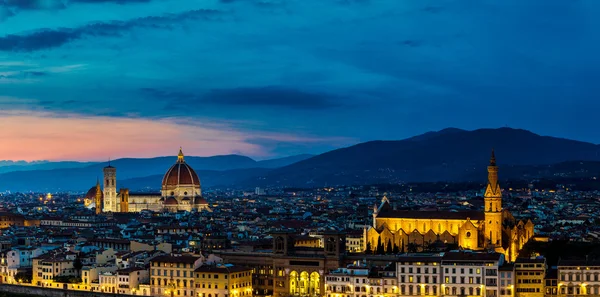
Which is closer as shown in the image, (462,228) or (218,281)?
(218,281)

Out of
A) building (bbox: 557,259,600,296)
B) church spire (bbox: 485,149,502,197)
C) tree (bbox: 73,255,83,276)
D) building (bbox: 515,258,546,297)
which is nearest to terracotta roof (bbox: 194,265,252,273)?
tree (bbox: 73,255,83,276)

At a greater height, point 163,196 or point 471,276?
point 163,196

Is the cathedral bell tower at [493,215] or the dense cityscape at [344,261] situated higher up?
the cathedral bell tower at [493,215]

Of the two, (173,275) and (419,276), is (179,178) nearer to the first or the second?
(173,275)

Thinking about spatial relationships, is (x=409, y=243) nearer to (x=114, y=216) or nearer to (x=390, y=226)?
(x=390, y=226)

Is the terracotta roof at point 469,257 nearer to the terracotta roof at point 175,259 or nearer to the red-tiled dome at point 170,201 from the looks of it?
the terracotta roof at point 175,259

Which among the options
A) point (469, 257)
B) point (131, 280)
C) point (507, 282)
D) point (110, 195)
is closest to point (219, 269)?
point (131, 280)

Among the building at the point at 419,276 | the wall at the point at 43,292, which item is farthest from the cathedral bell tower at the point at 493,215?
the wall at the point at 43,292
